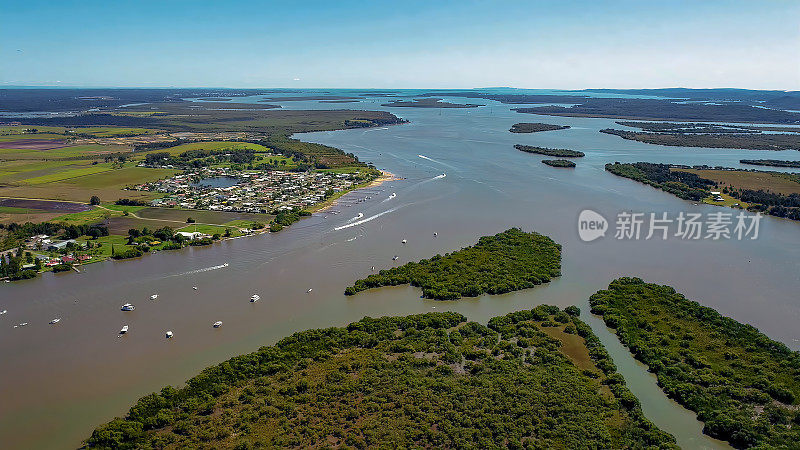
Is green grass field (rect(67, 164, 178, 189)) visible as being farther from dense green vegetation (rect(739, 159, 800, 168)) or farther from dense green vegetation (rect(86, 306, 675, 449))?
dense green vegetation (rect(739, 159, 800, 168))

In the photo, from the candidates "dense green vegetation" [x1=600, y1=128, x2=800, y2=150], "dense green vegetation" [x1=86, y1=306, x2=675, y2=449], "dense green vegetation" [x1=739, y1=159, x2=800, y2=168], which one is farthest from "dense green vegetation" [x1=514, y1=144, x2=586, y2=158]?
"dense green vegetation" [x1=86, y1=306, x2=675, y2=449]

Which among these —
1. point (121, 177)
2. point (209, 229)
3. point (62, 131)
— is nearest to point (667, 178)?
point (209, 229)

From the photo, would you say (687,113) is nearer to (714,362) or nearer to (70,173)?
(714,362)

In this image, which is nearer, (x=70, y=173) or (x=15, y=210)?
(x=15, y=210)

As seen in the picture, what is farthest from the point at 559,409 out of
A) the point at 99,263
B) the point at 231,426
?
the point at 99,263

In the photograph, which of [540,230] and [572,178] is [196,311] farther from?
[572,178]
